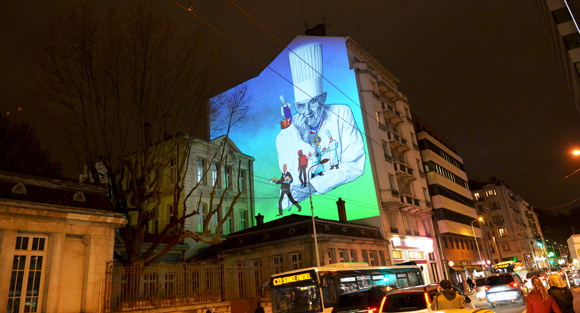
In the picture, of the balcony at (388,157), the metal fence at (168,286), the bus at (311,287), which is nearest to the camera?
the metal fence at (168,286)

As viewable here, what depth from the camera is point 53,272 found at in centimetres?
1241

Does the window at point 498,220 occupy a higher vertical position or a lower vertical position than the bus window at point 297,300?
higher

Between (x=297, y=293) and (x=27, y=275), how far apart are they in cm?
934

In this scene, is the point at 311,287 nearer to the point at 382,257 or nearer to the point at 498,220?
the point at 382,257

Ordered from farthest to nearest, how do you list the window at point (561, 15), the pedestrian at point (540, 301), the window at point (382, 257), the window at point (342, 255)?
the window at point (382, 257) < the window at point (342, 255) < the window at point (561, 15) < the pedestrian at point (540, 301)

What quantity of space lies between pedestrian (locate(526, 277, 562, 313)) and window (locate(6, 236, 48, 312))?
1388 cm

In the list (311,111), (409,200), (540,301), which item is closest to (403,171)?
(409,200)

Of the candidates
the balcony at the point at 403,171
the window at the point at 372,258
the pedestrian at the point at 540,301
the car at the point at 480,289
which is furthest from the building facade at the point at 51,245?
the balcony at the point at 403,171

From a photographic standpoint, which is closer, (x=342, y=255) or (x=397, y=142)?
(x=342, y=255)

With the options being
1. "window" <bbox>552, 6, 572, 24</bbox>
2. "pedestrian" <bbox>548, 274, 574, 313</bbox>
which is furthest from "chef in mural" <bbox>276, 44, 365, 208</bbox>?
"pedestrian" <bbox>548, 274, 574, 313</bbox>

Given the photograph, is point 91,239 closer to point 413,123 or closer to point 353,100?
point 353,100

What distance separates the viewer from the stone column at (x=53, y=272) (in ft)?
40.1

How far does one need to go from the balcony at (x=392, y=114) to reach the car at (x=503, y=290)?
85.4 ft

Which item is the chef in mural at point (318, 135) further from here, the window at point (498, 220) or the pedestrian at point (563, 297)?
the window at point (498, 220)
